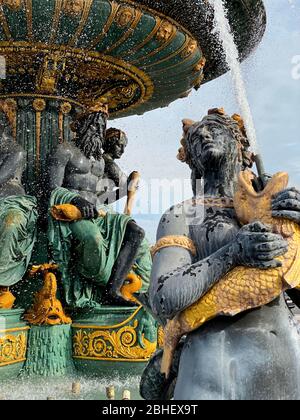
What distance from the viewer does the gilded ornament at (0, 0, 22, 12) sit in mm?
5323

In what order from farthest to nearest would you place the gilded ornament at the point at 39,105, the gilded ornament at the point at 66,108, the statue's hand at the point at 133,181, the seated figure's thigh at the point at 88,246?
the statue's hand at the point at 133,181 → the gilded ornament at the point at 66,108 → the gilded ornament at the point at 39,105 → the seated figure's thigh at the point at 88,246

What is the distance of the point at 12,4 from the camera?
17.5 feet

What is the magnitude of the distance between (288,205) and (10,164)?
4.44 metres

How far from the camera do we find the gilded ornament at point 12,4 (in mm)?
5323

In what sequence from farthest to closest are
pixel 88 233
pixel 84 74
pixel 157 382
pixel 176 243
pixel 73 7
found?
pixel 84 74
pixel 88 233
pixel 73 7
pixel 157 382
pixel 176 243

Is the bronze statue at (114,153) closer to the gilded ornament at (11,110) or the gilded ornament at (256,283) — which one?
the gilded ornament at (11,110)

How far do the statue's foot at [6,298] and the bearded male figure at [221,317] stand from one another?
3624 mm

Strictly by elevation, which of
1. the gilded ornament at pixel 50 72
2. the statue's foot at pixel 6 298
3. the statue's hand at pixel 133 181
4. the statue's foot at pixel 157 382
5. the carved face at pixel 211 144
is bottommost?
the statue's foot at pixel 157 382

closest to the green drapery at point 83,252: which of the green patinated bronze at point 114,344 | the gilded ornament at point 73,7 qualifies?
the green patinated bronze at point 114,344

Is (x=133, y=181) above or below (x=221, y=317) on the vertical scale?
above

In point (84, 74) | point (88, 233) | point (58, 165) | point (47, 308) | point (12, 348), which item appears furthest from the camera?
point (84, 74)

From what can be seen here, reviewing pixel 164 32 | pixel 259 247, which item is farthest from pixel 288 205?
pixel 164 32

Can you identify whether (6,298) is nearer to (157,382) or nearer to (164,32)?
(164,32)
